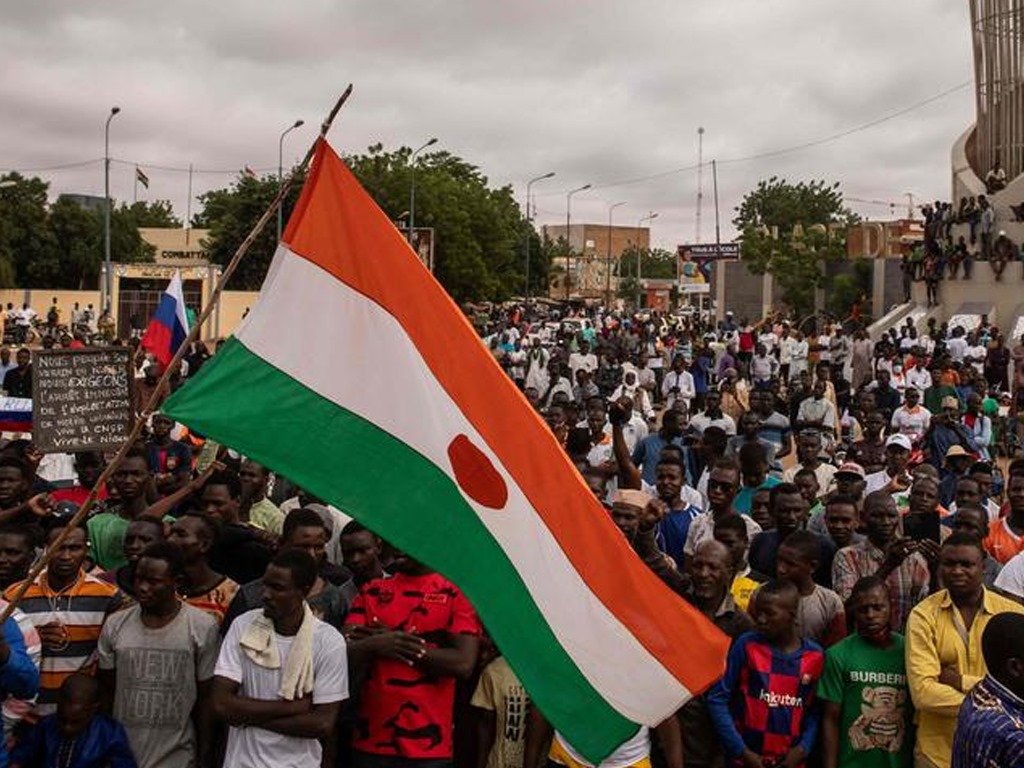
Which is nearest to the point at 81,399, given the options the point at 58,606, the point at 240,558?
the point at 240,558

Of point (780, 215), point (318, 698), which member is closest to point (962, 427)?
point (318, 698)

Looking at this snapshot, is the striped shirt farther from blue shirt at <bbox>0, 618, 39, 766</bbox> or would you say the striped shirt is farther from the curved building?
the curved building

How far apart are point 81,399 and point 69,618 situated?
9.62 ft

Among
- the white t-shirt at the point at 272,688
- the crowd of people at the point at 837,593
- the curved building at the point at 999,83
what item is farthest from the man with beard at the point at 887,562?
the curved building at the point at 999,83

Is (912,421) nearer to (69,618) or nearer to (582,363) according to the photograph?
(582,363)

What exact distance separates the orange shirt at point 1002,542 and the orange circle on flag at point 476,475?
336cm

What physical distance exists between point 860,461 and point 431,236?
2732cm

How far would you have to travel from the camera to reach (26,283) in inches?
2202

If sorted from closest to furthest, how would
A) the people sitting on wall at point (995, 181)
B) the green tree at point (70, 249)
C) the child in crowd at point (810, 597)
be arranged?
1. the child in crowd at point (810, 597)
2. the people sitting on wall at point (995, 181)
3. the green tree at point (70, 249)

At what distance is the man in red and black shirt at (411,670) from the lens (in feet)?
13.8

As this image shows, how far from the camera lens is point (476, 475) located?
3.99 metres

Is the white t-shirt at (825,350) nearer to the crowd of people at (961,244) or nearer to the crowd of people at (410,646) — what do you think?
the crowd of people at (961,244)

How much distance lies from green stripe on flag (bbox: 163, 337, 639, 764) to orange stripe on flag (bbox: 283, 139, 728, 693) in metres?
0.22

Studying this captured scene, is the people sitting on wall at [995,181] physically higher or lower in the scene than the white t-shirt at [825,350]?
higher
